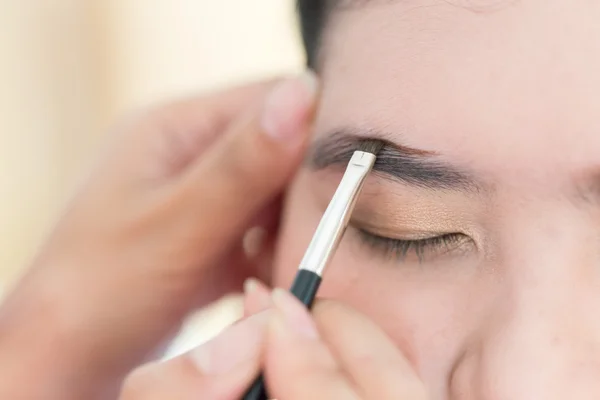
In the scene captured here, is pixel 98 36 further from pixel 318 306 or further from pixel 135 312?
pixel 318 306

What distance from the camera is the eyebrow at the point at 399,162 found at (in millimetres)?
499

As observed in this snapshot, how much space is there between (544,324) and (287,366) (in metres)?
0.17

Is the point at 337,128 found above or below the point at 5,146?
above

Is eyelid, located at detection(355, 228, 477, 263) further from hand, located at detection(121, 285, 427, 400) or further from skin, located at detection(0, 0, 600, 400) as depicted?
hand, located at detection(121, 285, 427, 400)

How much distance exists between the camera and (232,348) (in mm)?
420

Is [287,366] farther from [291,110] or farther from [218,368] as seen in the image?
[291,110]

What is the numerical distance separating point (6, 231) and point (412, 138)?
123 cm

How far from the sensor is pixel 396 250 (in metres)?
0.56

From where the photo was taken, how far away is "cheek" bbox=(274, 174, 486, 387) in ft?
1.62

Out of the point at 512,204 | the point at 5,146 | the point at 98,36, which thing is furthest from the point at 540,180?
the point at 98,36

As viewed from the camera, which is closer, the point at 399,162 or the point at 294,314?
the point at 294,314

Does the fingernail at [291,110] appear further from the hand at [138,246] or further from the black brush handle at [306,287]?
the black brush handle at [306,287]

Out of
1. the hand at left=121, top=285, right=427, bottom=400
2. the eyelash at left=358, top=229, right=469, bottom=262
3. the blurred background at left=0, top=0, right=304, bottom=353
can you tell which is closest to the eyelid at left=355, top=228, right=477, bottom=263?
the eyelash at left=358, top=229, right=469, bottom=262

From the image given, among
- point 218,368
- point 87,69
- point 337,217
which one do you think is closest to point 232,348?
point 218,368
